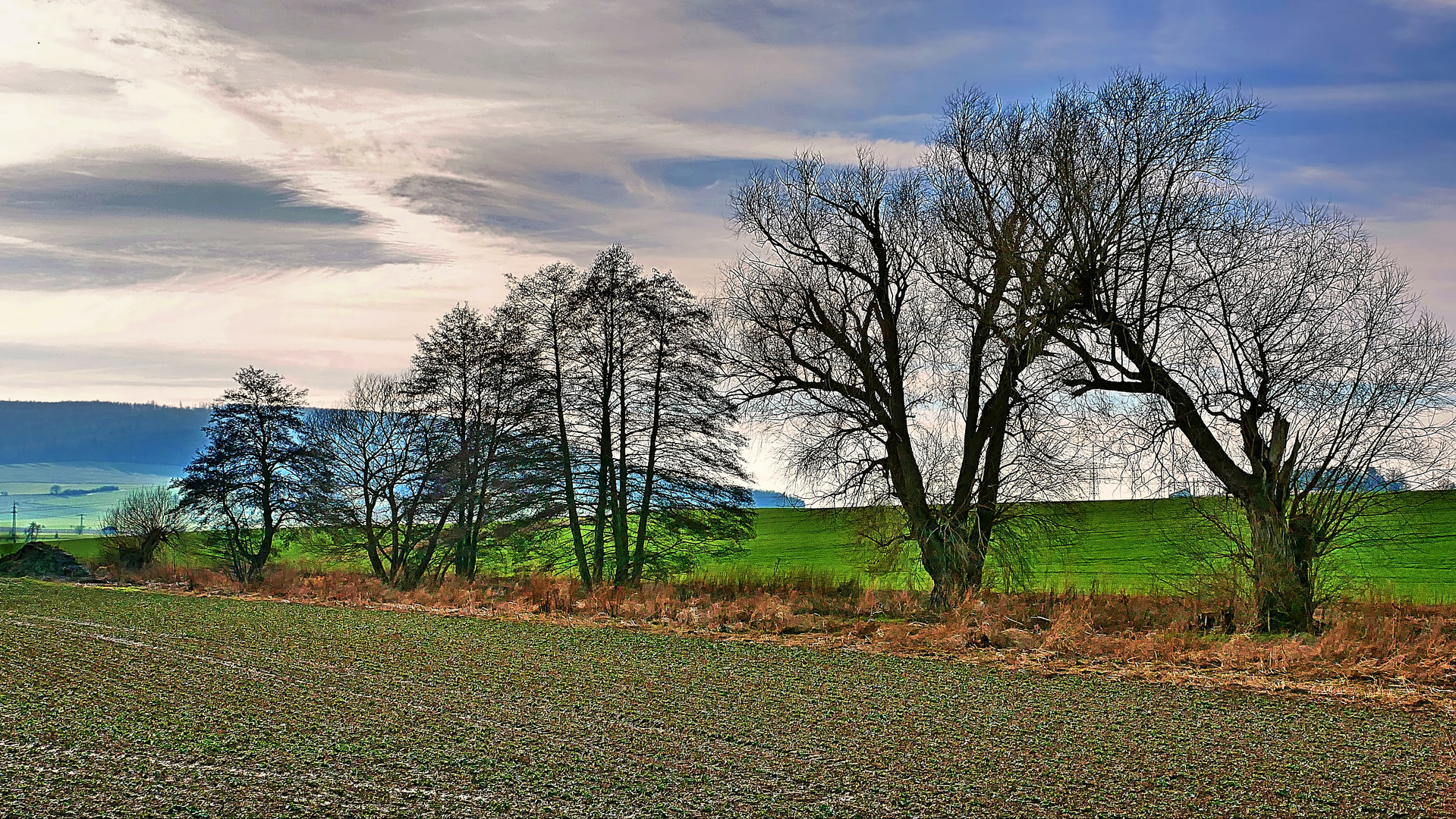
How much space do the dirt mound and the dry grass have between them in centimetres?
1087

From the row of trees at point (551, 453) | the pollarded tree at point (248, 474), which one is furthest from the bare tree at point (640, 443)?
the pollarded tree at point (248, 474)

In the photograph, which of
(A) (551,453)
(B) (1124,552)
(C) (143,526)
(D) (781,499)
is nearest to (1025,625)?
(D) (781,499)

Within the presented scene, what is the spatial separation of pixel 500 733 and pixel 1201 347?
43.5 ft

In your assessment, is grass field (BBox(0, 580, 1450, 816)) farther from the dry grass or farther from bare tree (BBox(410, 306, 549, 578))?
bare tree (BBox(410, 306, 549, 578))

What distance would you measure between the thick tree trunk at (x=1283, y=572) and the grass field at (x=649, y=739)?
5519 mm

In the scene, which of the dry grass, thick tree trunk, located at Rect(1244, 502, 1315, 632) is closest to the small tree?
the dry grass

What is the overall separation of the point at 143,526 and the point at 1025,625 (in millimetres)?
36685

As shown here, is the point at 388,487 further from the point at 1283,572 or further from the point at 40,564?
the point at 1283,572

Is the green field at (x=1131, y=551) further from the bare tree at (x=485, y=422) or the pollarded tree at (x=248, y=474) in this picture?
the pollarded tree at (x=248, y=474)

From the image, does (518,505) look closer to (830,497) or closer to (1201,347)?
(830,497)

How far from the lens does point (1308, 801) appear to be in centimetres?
667

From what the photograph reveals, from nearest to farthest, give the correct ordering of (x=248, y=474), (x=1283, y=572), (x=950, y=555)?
(x=1283, y=572)
(x=950, y=555)
(x=248, y=474)

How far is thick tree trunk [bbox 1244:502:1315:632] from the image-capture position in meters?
15.2

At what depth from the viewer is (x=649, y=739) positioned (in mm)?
8047
